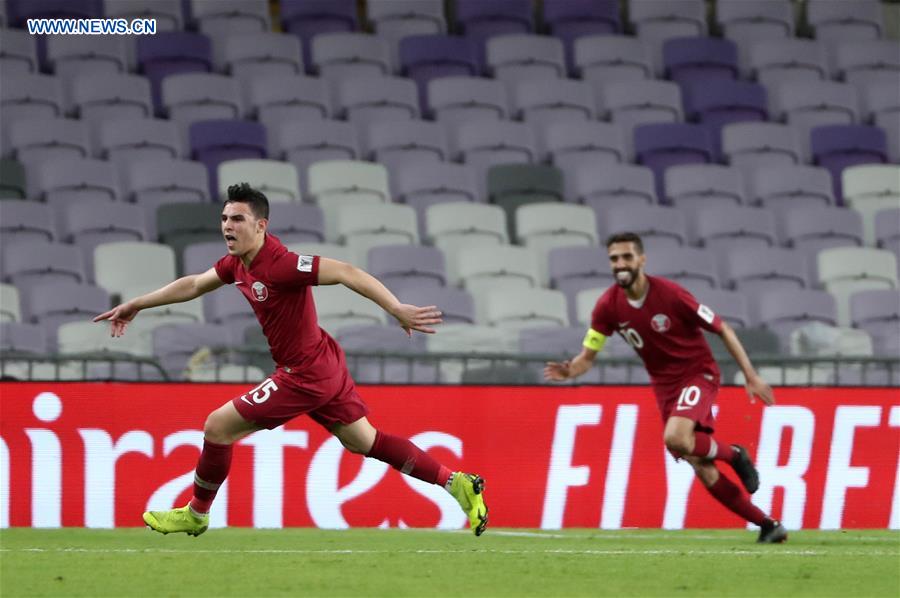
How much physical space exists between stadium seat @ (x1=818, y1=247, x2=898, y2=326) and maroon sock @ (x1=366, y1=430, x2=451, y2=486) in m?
8.86

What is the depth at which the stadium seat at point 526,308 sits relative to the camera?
14.5 m

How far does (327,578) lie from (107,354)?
4.53 m

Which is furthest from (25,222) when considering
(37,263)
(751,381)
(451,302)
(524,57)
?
(751,381)

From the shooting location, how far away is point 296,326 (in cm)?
828

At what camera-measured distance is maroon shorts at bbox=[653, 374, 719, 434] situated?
10.1m

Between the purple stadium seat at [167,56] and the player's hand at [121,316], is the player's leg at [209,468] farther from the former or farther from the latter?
the purple stadium seat at [167,56]

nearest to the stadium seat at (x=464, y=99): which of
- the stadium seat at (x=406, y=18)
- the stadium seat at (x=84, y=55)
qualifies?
the stadium seat at (x=406, y=18)

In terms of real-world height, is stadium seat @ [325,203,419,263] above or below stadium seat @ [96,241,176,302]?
above

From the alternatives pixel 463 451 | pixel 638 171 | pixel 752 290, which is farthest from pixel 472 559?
pixel 638 171

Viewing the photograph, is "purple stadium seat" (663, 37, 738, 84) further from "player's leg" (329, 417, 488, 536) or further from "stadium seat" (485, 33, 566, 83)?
"player's leg" (329, 417, 488, 536)

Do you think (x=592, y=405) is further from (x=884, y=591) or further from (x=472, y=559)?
(x=884, y=591)

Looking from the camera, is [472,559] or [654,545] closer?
[472,559]

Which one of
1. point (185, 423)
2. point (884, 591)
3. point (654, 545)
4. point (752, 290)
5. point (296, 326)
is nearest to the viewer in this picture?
point (884, 591)

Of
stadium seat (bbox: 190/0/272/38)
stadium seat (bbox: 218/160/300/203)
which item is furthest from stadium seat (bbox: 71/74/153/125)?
stadium seat (bbox: 190/0/272/38)
